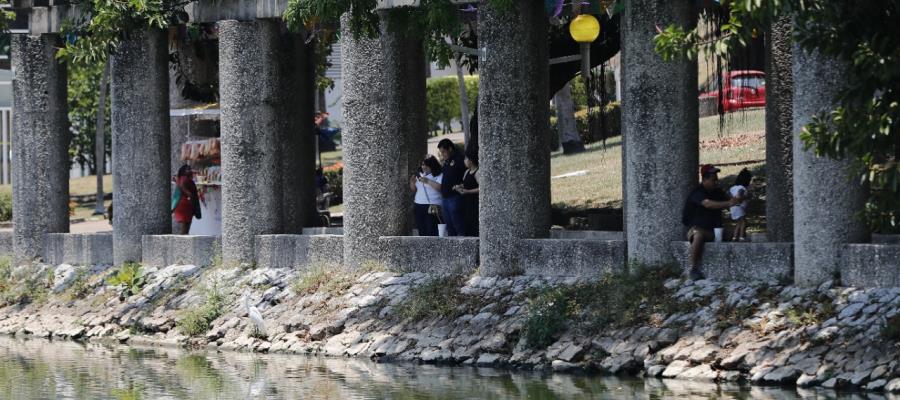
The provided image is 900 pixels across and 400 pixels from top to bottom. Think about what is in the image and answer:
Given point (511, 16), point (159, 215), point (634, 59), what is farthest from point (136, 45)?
point (634, 59)

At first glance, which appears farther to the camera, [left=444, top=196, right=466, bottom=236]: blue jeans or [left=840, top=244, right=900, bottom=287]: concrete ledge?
[left=444, top=196, right=466, bottom=236]: blue jeans

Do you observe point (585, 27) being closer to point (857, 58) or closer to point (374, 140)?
point (374, 140)

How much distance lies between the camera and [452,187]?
2141 centimetres

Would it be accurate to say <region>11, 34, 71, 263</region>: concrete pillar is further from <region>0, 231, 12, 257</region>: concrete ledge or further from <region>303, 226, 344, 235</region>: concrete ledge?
<region>303, 226, 344, 235</region>: concrete ledge

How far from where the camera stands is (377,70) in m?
21.4

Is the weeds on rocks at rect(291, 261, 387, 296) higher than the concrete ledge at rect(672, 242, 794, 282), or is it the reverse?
the concrete ledge at rect(672, 242, 794, 282)

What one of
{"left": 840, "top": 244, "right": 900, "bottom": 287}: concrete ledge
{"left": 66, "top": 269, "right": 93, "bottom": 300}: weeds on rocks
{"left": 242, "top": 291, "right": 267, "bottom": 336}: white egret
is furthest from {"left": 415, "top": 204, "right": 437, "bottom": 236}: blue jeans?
{"left": 840, "top": 244, "right": 900, "bottom": 287}: concrete ledge

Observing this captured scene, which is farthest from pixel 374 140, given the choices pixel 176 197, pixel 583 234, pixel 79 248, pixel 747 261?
pixel 79 248

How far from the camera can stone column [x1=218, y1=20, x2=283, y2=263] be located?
74.7ft

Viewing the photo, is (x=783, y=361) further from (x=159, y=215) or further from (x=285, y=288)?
(x=159, y=215)

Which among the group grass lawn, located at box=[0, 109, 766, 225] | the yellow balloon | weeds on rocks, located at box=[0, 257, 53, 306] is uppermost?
the yellow balloon

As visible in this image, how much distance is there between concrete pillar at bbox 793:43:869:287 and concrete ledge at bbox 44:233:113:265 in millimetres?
11024

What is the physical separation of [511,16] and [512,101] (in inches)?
36.9

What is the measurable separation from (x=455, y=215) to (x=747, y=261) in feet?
14.6
